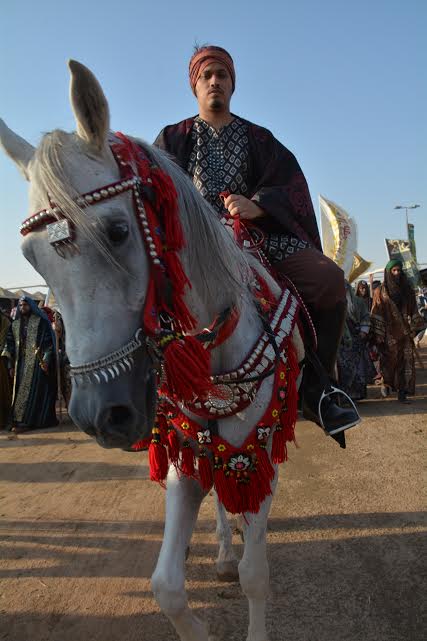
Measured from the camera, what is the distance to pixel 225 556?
9.55ft

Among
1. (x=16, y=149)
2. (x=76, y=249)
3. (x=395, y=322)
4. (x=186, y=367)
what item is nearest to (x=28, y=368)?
(x=395, y=322)

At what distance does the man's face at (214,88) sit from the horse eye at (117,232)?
1.49m

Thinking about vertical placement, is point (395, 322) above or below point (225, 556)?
above

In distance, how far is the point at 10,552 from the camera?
338 cm

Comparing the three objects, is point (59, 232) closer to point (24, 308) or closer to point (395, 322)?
point (24, 308)

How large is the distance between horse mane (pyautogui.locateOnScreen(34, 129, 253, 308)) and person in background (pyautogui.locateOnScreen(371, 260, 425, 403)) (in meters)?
6.91

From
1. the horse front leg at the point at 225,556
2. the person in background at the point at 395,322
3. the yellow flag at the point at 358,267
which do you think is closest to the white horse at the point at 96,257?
the horse front leg at the point at 225,556

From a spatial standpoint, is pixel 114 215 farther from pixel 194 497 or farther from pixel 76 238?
pixel 194 497

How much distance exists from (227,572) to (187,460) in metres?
1.26

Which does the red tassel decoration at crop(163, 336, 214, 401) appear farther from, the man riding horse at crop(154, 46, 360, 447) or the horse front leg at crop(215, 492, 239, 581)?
the horse front leg at crop(215, 492, 239, 581)

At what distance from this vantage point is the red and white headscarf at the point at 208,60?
252 centimetres

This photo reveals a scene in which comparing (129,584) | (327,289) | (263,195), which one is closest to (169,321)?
(263,195)

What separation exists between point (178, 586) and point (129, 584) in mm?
1205

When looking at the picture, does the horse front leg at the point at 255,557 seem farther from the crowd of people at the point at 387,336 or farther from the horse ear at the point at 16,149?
the crowd of people at the point at 387,336
